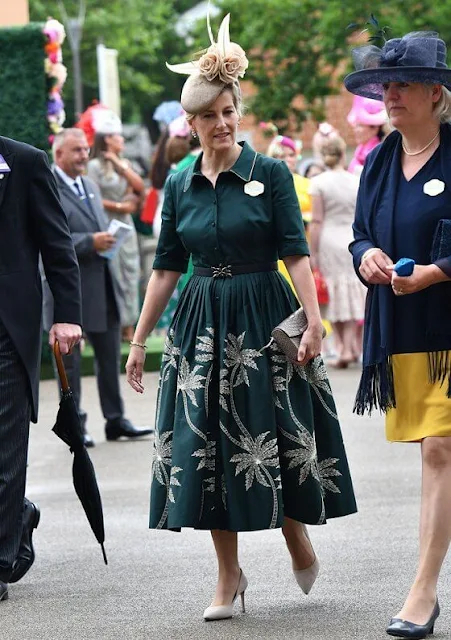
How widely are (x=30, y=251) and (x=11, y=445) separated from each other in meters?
0.75

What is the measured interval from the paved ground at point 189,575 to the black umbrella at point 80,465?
307mm

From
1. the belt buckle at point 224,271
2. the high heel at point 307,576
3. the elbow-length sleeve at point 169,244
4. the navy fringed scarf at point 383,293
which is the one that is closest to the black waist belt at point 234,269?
the belt buckle at point 224,271

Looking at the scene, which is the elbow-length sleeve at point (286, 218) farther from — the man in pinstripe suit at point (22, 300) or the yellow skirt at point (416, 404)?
the man in pinstripe suit at point (22, 300)

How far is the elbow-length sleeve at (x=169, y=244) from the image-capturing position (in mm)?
6566

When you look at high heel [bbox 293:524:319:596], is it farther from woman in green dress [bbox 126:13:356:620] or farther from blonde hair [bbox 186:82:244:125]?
blonde hair [bbox 186:82:244:125]

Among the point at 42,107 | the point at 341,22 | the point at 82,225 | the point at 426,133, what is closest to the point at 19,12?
the point at 42,107

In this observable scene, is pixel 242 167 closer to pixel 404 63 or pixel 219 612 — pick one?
pixel 404 63

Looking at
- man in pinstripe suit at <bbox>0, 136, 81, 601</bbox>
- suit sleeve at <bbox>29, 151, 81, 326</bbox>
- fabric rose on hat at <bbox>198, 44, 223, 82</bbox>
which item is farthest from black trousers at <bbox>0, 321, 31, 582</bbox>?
fabric rose on hat at <bbox>198, 44, 223, 82</bbox>

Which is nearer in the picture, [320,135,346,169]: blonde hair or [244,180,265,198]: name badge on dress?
[244,180,265,198]: name badge on dress

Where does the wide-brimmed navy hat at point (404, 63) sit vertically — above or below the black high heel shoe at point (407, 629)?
above

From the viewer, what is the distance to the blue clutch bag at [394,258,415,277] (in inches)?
225

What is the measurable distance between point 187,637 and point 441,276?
4.83 feet

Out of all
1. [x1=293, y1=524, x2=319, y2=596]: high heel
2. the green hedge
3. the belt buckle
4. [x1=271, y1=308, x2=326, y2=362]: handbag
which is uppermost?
the green hedge

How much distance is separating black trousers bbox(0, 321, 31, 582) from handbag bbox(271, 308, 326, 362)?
111cm
